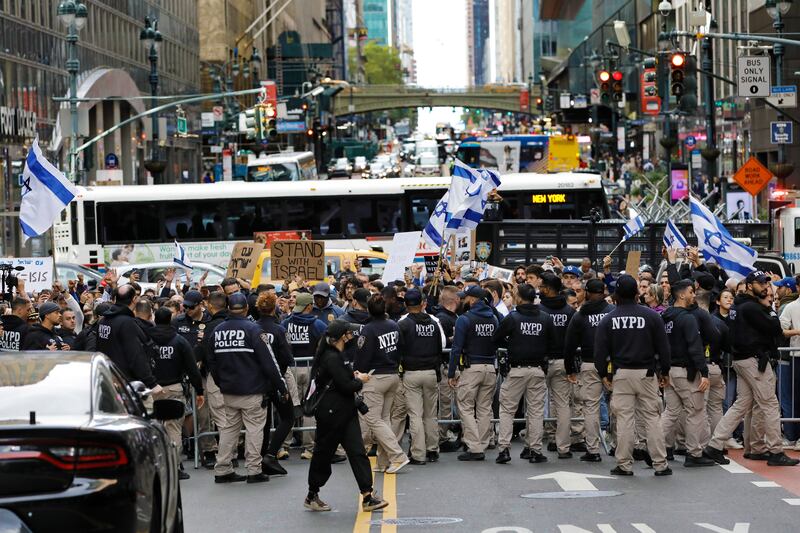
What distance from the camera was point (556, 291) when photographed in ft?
50.6

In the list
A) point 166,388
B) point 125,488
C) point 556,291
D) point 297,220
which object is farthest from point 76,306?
point 297,220

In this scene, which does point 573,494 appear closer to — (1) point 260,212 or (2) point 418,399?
(2) point 418,399

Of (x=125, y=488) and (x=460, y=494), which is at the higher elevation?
(x=125, y=488)

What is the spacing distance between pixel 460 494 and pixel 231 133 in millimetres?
68232

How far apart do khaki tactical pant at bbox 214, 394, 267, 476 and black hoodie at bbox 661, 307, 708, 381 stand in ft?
12.9

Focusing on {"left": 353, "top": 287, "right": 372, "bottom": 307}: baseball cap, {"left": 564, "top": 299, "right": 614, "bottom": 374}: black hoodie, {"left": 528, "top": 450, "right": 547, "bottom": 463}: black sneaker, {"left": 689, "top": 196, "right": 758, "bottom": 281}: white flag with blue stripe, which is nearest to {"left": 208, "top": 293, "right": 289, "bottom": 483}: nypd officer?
{"left": 353, "top": 287, "right": 372, "bottom": 307}: baseball cap

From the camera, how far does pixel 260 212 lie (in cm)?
4025

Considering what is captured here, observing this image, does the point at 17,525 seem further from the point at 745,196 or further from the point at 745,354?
the point at 745,196

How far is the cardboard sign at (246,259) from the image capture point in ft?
92.8

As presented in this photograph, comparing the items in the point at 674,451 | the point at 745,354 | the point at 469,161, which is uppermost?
the point at 469,161

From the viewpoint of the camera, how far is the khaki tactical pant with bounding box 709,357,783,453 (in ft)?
47.6

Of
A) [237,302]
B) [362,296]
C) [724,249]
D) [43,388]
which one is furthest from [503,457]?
[43,388]

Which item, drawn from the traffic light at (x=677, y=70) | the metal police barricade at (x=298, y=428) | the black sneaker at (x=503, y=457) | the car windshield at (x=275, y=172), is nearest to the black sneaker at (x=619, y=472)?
the black sneaker at (x=503, y=457)

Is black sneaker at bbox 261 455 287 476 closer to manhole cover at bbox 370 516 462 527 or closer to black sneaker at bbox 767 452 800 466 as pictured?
manhole cover at bbox 370 516 462 527
